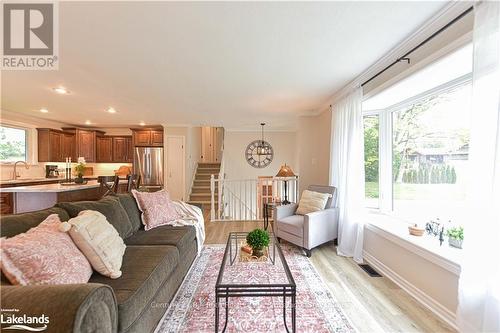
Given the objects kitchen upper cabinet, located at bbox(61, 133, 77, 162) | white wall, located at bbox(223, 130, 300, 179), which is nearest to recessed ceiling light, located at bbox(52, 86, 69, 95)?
kitchen upper cabinet, located at bbox(61, 133, 77, 162)

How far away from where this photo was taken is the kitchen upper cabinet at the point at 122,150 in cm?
662

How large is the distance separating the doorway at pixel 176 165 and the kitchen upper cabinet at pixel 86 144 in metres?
2.28

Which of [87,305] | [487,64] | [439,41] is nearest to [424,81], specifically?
[439,41]

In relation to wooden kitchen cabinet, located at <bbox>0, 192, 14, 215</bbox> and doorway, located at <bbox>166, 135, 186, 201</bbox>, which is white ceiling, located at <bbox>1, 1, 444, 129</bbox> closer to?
wooden kitchen cabinet, located at <bbox>0, 192, 14, 215</bbox>

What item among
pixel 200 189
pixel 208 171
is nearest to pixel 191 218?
pixel 200 189

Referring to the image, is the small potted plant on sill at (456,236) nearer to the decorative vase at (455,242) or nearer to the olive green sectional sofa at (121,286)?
the decorative vase at (455,242)

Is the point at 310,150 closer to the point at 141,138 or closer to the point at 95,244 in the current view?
the point at 95,244

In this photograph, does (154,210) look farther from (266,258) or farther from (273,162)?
(273,162)

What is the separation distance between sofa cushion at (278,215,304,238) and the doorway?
12.8 ft

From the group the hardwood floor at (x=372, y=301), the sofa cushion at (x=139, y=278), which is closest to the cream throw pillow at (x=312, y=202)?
the hardwood floor at (x=372, y=301)

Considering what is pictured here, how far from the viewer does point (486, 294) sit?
4.48 feet

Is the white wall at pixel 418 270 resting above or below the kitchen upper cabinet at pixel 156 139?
below

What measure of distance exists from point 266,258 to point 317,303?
617 mm

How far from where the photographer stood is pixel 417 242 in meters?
2.09
